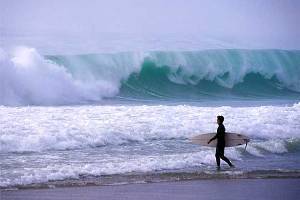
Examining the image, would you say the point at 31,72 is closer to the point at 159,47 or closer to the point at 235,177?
the point at 159,47

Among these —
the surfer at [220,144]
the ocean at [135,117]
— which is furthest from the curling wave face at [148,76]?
the surfer at [220,144]

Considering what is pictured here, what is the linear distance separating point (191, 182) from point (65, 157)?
89.1 inches

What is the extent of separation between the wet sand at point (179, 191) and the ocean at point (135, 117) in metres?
0.40

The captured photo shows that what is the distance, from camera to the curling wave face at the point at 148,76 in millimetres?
19266

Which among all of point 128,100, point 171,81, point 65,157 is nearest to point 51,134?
point 65,157

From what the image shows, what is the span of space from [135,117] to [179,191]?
18.9 feet

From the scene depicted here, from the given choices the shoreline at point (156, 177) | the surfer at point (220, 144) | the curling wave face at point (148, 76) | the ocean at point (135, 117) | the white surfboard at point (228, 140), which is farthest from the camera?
the curling wave face at point (148, 76)

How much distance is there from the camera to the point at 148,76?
2370 cm

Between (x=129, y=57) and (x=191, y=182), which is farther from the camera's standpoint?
(x=129, y=57)

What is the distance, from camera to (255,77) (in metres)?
27.0

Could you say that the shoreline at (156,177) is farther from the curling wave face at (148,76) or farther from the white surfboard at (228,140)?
the curling wave face at (148,76)

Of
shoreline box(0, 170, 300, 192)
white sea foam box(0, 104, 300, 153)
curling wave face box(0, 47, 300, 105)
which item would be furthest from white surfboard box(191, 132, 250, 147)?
curling wave face box(0, 47, 300, 105)

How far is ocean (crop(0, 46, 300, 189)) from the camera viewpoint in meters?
8.29

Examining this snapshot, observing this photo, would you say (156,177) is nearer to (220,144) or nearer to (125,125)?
(220,144)
